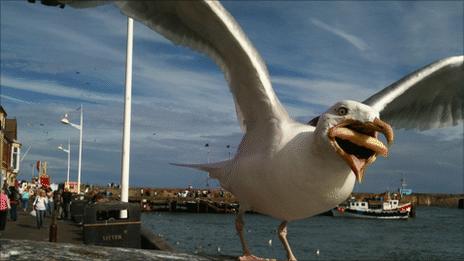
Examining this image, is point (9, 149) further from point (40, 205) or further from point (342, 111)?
point (342, 111)

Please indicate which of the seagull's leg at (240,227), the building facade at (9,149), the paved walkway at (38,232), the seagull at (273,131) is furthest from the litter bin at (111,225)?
the building facade at (9,149)

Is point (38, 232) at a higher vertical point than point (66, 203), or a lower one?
lower

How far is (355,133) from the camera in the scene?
4.32 metres

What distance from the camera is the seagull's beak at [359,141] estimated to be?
4238 mm

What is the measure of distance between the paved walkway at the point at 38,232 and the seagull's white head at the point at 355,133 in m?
11.6

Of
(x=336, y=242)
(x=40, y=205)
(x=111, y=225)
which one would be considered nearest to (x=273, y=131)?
(x=111, y=225)

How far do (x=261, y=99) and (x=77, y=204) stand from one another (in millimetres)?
17142

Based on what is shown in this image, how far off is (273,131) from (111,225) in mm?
7984

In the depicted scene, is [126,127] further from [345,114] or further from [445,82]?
[345,114]

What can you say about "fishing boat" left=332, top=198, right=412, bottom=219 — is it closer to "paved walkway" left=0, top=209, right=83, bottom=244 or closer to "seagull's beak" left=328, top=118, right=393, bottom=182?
"paved walkway" left=0, top=209, right=83, bottom=244

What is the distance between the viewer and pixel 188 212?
69375mm

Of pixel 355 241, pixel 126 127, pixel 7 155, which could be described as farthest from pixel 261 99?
pixel 7 155

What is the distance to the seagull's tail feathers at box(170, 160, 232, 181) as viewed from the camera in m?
5.68

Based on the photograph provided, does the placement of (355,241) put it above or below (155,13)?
below
